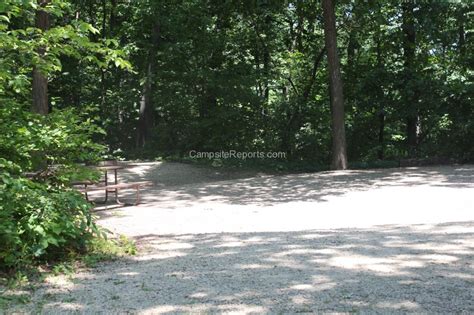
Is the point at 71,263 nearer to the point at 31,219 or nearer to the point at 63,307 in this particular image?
the point at 31,219

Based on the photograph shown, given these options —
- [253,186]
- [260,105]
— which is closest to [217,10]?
[260,105]

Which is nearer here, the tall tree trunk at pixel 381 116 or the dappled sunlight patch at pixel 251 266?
the dappled sunlight patch at pixel 251 266

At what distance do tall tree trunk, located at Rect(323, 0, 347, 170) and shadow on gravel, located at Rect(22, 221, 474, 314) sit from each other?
997 cm

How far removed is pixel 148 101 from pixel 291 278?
18567 mm

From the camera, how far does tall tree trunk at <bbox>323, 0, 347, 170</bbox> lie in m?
16.2

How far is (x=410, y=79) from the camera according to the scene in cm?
1836

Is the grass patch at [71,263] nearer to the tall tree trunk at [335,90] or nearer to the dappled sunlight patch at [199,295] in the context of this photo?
the dappled sunlight patch at [199,295]

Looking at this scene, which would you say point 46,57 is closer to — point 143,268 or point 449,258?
point 143,268

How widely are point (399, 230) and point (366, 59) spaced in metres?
14.8

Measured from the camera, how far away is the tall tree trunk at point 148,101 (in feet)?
69.1

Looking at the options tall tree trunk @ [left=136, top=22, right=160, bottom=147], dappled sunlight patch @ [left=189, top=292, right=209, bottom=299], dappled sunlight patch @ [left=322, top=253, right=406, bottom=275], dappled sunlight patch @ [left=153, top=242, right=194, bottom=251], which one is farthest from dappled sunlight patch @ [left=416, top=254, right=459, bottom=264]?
tall tree trunk @ [left=136, top=22, right=160, bottom=147]

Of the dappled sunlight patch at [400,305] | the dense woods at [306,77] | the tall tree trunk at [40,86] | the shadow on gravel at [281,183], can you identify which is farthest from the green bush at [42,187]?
the dense woods at [306,77]

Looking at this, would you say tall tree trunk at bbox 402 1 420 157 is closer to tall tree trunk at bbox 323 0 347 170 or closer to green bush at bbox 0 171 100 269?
tall tree trunk at bbox 323 0 347 170

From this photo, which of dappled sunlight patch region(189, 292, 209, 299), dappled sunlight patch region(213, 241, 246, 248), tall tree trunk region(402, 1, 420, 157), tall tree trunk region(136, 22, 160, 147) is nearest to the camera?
dappled sunlight patch region(189, 292, 209, 299)
